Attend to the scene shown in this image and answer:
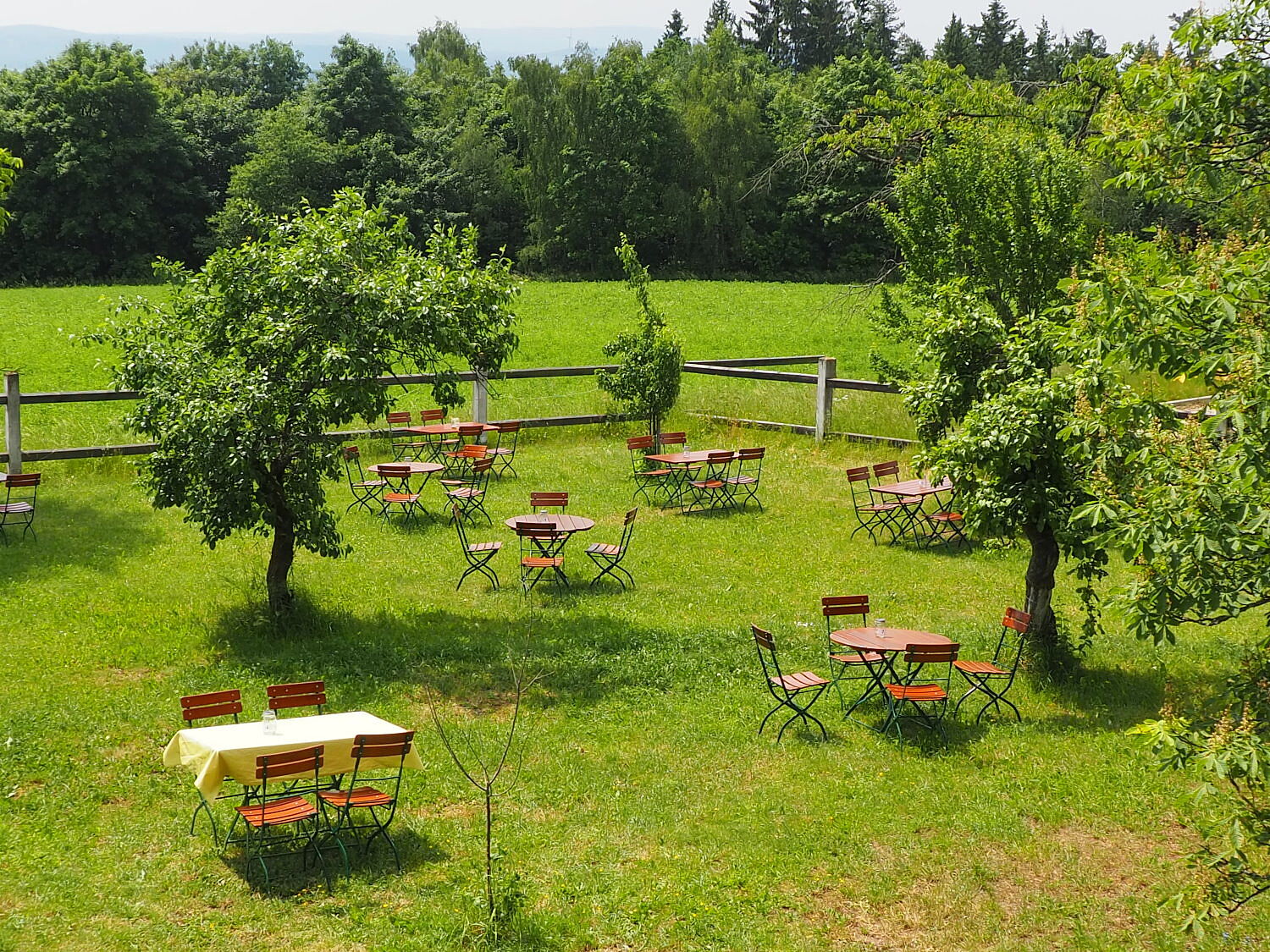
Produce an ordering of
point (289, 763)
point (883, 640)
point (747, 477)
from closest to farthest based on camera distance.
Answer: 1. point (289, 763)
2. point (883, 640)
3. point (747, 477)

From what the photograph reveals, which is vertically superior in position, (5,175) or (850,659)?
(5,175)

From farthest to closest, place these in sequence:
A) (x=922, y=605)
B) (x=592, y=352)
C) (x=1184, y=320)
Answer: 1. (x=592, y=352)
2. (x=922, y=605)
3. (x=1184, y=320)

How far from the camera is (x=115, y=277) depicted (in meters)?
53.1

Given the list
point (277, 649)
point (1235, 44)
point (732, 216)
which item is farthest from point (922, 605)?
point (732, 216)

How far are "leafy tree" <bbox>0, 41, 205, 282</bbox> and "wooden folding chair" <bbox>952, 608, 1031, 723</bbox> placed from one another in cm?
5019

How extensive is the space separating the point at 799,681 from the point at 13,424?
12631mm

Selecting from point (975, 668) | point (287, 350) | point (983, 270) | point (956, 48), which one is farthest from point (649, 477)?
point (956, 48)

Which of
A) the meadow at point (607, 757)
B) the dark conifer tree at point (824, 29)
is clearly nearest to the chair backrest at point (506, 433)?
the meadow at point (607, 757)

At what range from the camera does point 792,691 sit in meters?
9.20

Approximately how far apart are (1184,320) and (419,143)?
5980 cm

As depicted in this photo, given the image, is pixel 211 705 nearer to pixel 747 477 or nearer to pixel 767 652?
pixel 767 652

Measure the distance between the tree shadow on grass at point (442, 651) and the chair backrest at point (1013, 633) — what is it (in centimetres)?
288

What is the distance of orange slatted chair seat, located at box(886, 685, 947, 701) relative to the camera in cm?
908

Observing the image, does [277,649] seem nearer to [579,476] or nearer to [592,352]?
[579,476]
